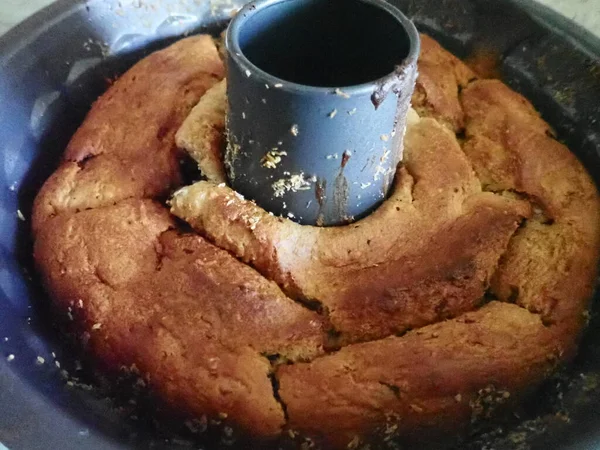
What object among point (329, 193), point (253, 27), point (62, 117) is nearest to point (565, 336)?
point (329, 193)

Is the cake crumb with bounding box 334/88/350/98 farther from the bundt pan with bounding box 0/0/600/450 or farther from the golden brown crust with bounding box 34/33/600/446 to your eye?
the bundt pan with bounding box 0/0/600/450

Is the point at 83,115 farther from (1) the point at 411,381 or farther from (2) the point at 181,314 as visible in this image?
(1) the point at 411,381

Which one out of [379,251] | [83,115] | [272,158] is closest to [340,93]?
[272,158]

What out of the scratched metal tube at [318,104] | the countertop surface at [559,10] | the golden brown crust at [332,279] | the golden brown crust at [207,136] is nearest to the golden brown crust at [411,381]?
the golden brown crust at [332,279]

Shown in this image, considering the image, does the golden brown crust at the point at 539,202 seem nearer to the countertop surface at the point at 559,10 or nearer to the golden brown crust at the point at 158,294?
the golden brown crust at the point at 158,294

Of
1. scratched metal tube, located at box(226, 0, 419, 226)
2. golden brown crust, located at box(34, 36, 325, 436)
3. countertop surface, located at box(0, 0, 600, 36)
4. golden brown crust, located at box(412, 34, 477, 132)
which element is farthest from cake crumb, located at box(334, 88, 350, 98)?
countertop surface, located at box(0, 0, 600, 36)

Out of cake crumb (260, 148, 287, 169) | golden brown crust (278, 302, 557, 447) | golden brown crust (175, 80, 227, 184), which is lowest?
golden brown crust (278, 302, 557, 447)
